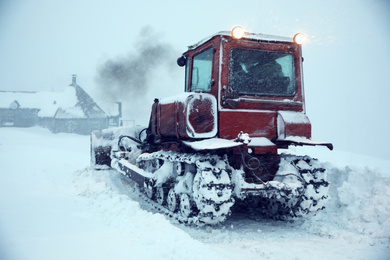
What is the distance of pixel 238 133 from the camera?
5.24m

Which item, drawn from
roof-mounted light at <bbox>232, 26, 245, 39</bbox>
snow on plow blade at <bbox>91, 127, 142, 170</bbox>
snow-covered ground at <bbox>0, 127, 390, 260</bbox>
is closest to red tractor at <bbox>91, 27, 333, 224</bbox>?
roof-mounted light at <bbox>232, 26, 245, 39</bbox>

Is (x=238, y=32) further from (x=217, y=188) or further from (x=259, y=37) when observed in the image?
(x=217, y=188)

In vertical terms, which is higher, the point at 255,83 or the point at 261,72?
the point at 261,72

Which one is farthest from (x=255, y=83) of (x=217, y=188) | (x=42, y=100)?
(x=42, y=100)

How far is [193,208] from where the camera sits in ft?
17.1

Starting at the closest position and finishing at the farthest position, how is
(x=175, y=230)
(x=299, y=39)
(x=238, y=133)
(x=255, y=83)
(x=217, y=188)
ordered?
(x=175, y=230), (x=217, y=188), (x=238, y=133), (x=255, y=83), (x=299, y=39)

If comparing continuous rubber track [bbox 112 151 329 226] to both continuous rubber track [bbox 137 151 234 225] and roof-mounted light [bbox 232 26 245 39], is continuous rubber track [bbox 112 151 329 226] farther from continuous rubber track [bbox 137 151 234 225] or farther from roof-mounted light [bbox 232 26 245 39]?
roof-mounted light [bbox 232 26 245 39]

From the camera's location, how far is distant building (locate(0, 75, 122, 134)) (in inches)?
1876

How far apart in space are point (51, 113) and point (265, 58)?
4828 centimetres

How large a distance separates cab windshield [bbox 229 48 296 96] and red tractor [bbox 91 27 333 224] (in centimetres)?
2

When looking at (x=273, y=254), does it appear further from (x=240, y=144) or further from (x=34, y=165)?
(x=34, y=165)

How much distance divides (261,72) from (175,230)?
2894mm

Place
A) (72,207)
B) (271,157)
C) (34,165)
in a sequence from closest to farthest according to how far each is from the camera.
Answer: (271,157) → (72,207) → (34,165)

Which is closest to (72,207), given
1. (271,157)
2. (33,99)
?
(271,157)
